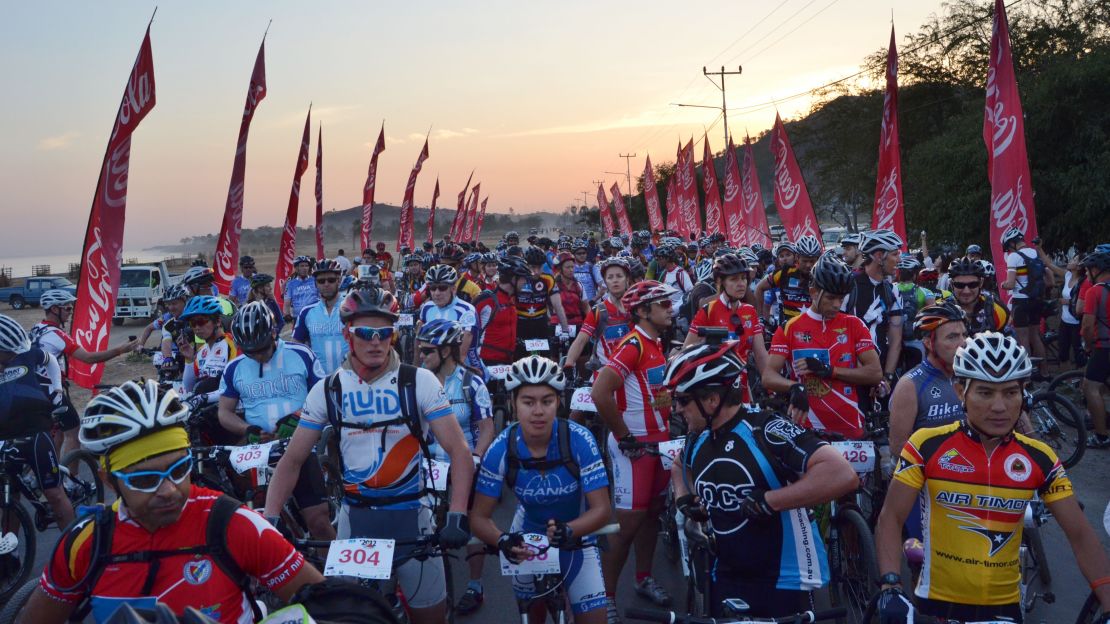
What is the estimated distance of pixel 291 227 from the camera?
61.1 feet

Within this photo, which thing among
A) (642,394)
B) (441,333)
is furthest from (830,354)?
(441,333)

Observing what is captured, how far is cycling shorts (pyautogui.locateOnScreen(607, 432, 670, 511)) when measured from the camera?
19.2ft

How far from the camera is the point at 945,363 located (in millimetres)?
5332

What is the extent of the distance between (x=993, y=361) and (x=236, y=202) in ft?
43.7

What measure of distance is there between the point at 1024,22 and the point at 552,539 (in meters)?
30.7

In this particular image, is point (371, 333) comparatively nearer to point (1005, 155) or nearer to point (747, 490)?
point (747, 490)

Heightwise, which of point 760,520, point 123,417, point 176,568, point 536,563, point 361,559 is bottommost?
point 536,563

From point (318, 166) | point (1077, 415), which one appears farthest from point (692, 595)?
point (318, 166)

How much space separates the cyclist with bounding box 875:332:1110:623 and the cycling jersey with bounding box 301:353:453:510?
232 cm

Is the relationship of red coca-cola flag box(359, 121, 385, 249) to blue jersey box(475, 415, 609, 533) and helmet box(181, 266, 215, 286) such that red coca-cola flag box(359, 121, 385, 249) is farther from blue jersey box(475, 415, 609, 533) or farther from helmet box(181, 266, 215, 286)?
blue jersey box(475, 415, 609, 533)

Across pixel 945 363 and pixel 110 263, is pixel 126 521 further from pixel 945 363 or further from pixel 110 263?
pixel 110 263

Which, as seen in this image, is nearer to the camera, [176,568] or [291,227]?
[176,568]

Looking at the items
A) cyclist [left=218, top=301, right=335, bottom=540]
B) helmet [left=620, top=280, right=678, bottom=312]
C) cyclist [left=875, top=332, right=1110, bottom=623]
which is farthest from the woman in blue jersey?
cyclist [left=218, top=301, right=335, bottom=540]

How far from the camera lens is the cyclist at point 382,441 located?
4.65 metres
